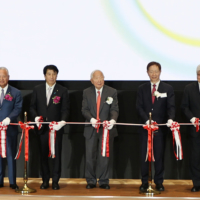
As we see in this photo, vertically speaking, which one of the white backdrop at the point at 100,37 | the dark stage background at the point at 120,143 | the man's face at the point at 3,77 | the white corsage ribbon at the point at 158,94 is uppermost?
the white backdrop at the point at 100,37

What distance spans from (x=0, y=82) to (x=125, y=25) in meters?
1.95

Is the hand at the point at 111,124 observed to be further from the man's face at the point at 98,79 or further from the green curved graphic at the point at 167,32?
the green curved graphic at the point at 167,32

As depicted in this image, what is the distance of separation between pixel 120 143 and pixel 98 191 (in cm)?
104

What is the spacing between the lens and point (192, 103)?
4301 millimetres

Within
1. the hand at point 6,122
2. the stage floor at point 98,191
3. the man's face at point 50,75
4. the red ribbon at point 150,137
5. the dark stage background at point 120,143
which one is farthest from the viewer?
the dark stage background at point 120,143

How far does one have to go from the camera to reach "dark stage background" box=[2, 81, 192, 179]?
201 inches

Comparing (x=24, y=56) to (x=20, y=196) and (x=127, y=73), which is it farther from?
(x=20, y=196)

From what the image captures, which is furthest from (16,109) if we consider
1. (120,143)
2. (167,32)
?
(167,32)

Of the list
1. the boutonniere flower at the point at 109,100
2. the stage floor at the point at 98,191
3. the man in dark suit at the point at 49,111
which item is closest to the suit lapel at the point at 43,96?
the man in dark suit at the point at 49,111

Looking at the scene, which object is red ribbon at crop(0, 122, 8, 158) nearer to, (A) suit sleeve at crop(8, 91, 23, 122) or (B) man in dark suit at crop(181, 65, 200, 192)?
(A) suit sleeve at crop(8, 91, 23, 122)

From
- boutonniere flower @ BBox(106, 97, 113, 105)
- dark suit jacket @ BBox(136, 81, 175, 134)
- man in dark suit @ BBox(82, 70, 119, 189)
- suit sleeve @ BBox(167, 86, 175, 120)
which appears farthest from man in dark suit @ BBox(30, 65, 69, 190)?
suit sleeve @ BBox(167, 86, 175, 120)

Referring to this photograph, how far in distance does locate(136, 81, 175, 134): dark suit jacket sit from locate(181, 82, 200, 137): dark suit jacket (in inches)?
6.1

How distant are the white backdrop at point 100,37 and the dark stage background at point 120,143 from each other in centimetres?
15

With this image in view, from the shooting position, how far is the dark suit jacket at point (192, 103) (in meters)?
4.27
